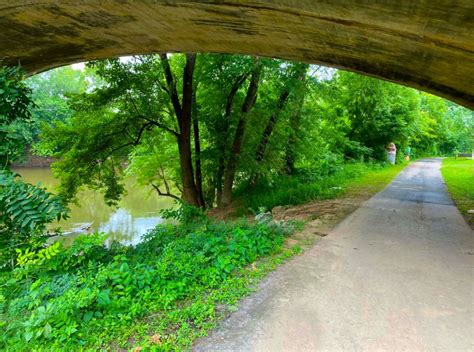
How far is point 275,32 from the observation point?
5406 mm

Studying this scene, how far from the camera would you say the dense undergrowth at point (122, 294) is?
2.85m

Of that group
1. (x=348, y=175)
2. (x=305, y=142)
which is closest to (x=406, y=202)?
(x=305, y=142)

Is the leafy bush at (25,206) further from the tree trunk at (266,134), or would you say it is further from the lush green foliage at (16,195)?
the tree trunk at (266,134)

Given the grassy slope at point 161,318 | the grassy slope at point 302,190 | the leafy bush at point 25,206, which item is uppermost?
the leafy bush at point 25,206

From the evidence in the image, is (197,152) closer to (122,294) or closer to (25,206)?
(25,206)

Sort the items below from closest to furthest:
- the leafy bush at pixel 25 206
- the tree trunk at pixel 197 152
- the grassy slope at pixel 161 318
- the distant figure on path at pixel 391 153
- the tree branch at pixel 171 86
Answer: the grassy slope at pixel 161 318, the leafy bush at pixel 25 206, the tree branch at pixel 171 86, the tree trunk at pixel 197 152, the distant figure on path at pixel 391 153

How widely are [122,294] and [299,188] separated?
8.85 meters

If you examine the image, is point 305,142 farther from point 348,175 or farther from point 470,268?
point 470,268

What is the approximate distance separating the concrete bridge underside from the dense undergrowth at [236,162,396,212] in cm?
465

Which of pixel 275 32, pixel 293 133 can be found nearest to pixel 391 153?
pixel 293 133

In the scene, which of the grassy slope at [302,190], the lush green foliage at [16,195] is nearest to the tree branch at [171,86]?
the grassy slope at [302,190]

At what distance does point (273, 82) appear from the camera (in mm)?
11008

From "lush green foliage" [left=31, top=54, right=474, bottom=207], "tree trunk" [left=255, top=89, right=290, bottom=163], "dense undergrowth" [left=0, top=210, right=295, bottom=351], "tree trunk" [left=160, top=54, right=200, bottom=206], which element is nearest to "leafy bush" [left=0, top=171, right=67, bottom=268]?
"dense undergrowth" [left=0, top=210, right=295, bottom=351]

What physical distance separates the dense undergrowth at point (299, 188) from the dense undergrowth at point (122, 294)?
5.08 meters
